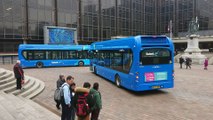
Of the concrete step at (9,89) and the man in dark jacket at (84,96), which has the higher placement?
the man in dark jacket at (84,96)

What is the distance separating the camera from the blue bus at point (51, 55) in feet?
92.0

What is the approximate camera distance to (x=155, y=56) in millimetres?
12203

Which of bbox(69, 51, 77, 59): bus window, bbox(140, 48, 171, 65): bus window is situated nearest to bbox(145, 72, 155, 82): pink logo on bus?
bbox(140, 48, 171, 65): bus window

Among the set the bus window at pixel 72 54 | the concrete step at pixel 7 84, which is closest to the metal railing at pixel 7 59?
the bus window at pixel 72 54

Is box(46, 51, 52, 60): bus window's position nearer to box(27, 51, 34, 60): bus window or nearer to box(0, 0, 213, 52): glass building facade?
box(27, 51, 34, 60): bus window

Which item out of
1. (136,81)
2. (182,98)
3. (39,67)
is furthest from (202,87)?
(39,67)

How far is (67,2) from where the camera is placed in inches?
1946

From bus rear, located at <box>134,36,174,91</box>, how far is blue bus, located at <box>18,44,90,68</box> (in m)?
19.3

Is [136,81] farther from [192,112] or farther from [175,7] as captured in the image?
[175,7]

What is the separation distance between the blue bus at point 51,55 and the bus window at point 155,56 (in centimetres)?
1932

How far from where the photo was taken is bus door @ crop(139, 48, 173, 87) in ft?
39.2

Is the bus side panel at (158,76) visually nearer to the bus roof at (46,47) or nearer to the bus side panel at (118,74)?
the bus side panel at (118,74)

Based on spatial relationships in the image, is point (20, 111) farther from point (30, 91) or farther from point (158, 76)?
point (158, 76)

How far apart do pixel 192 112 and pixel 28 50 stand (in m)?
23.3
